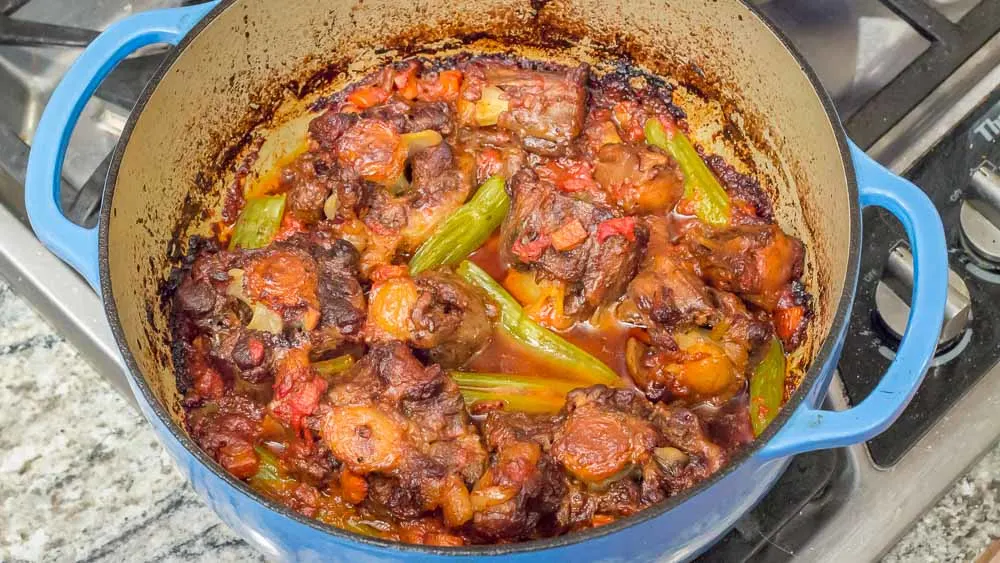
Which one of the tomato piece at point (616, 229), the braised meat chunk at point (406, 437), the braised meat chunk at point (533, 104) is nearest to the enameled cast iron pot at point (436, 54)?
the braised meat chunk at point (533, 104)

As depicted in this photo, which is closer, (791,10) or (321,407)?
(321,407)

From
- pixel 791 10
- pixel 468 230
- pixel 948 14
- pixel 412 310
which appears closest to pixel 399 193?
pixel 468 230

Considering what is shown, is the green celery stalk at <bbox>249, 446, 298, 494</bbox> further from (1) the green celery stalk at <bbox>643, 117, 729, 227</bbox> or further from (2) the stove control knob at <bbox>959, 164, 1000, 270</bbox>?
(2) the stove control knob at <bbox>959, 164, 1000, 270</bbox>

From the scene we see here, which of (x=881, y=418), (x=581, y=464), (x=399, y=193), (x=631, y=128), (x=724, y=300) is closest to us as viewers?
(x=881, y=418)

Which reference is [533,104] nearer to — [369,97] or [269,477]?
[369,97]

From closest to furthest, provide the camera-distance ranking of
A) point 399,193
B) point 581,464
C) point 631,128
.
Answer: point 581,464 → point 399,193 → point 631,128

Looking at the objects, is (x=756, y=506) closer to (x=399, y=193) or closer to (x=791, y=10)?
(x=399, y=193)
